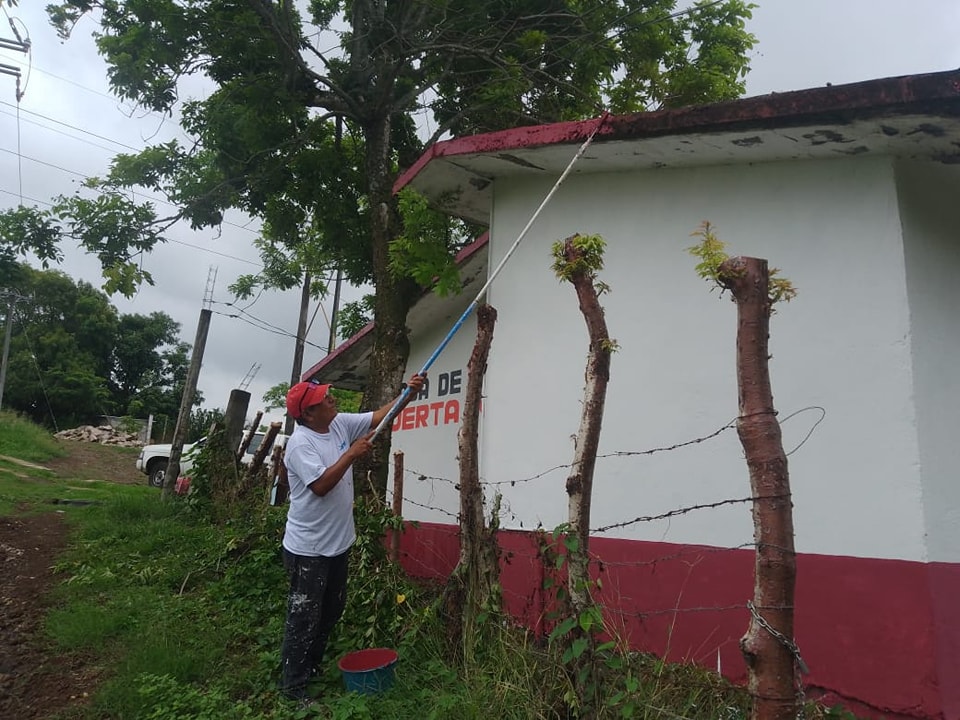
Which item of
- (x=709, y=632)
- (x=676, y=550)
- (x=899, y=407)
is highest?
(x=899, y=407)

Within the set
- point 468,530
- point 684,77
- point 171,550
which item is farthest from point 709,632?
point 684,77

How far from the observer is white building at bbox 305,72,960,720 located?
11.3ft

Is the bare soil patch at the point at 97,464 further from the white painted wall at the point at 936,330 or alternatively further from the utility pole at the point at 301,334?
the white painted wall at the point at 936,330

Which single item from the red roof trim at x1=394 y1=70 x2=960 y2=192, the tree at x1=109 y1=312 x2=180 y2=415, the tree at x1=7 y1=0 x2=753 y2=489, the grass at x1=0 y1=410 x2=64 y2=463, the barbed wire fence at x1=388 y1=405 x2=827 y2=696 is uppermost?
the tree at x1=109 y1=312 x2=180 y2=415

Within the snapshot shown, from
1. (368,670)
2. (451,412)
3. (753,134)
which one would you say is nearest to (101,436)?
(451,412)

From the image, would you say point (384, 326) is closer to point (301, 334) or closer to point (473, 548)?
point (473, 548)

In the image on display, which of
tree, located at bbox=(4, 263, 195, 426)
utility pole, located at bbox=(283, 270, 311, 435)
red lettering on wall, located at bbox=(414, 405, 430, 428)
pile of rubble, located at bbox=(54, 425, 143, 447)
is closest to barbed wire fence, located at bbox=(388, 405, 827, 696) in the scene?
red lettering on wall, located at bbox=(414, 405, 430, 428)

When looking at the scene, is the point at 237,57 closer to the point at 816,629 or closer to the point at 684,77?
the point at 684,77

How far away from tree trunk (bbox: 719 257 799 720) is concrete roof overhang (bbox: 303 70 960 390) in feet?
5.77

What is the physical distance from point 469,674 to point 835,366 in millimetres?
2534

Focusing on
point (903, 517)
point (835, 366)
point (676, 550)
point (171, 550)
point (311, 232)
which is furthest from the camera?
point (311, 232)

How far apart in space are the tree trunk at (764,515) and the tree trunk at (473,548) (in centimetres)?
178

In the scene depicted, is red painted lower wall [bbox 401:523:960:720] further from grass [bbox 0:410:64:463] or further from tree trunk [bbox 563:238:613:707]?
grass [bbox 0:410:64:463]

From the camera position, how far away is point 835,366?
12.5 feet
